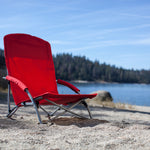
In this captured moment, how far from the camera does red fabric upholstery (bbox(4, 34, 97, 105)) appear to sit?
3.79 metres

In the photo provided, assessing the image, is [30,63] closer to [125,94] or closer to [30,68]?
[30,68]

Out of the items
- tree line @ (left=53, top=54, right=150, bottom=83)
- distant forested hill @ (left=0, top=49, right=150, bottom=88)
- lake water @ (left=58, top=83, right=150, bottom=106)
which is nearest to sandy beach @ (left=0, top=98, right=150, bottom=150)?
lake water @ (left=58, top=83, right=150, bottom=106)

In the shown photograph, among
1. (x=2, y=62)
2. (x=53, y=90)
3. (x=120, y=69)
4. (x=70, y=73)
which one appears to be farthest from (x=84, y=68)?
(x=53, y=90)

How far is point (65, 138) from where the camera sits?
237 cm

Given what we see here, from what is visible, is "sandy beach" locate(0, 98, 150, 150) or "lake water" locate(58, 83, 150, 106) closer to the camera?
"sandy beach" locate(0, 98, 150, 150)

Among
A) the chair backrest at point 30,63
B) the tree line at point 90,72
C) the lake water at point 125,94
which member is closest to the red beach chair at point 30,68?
the chair backrest at point 30,63

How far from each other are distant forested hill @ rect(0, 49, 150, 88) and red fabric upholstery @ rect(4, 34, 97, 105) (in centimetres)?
5719

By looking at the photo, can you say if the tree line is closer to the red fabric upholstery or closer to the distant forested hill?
the distant forested hill

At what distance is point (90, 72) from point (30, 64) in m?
74.4

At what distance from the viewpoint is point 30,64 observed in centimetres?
411

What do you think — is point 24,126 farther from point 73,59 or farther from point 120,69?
point 120,69

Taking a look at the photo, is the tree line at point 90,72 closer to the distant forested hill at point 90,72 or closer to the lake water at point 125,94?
the distant forested hill at point 90,72

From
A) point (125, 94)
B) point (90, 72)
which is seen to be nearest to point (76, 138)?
point (125, 94)

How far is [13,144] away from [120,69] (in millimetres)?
89032
